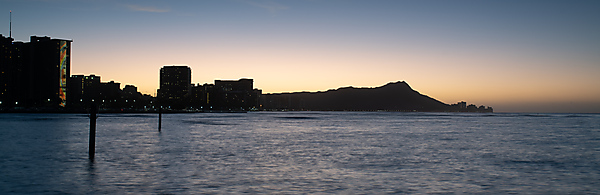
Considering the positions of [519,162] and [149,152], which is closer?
[519,162]

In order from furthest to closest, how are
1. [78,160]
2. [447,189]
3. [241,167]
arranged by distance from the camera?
[78,160], [241,167], [447,189]

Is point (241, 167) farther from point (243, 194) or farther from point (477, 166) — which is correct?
point (477, 166)

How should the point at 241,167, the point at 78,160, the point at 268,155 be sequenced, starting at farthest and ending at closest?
the point at 268,155
the point at 78,160
the point at 241,167

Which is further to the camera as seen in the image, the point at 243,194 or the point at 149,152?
the point at 149,152

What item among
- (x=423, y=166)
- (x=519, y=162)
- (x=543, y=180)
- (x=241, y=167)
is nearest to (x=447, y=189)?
(x=543, y=180)

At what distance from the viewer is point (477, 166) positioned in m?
28.0

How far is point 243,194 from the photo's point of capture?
17.9m

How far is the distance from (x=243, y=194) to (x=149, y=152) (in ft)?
65.6

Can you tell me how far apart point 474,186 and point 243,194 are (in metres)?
10.1

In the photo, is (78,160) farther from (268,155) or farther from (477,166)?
(477,166)

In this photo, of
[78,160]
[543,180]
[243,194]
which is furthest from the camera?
[78,160]

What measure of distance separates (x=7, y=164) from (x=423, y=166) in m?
24.2

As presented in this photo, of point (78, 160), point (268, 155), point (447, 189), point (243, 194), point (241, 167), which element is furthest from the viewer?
point (268, 155)

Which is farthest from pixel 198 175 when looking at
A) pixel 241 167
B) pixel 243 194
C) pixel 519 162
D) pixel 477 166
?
pixel 519 162
